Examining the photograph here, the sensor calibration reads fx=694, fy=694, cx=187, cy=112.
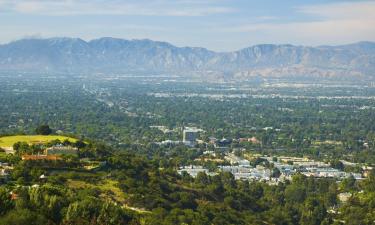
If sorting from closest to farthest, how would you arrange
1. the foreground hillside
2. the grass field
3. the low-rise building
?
Result: the foreground hillside, the low-rise building, the grass field

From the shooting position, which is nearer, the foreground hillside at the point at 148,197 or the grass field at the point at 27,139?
the foreground hillside at the point at 148,197

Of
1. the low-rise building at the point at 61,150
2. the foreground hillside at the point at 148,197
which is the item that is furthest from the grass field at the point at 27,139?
the low-rise building at the point at 61,150

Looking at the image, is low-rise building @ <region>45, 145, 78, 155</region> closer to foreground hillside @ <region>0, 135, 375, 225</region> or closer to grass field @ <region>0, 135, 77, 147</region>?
foreground hillside @ <region>0, 135, 375, 225</region>

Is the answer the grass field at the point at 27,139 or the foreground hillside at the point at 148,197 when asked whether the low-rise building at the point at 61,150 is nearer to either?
the foreground hillside at the point at 148,197

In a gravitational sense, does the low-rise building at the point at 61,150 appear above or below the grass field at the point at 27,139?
above

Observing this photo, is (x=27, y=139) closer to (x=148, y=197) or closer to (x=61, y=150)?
(x=61, y=150)

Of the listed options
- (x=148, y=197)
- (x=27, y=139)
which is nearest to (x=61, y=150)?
(x=27, y=139)

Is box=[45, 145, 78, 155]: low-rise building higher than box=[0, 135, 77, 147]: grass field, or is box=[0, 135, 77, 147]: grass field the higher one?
box=[45, 145, 78, 155]: low-rise building

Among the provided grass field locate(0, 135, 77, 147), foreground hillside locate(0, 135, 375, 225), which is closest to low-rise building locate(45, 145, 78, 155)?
foreground hillside locate(0, 135, 375, 225)

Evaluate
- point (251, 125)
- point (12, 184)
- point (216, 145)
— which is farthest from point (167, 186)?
point (251, 125)

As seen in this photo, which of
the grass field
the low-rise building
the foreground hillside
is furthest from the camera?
the grass field

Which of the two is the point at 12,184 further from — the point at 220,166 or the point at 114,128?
the point at 114,128
